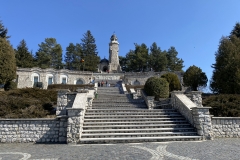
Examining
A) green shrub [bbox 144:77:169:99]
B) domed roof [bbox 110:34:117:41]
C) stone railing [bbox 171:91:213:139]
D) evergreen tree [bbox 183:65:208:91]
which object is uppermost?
domed roof [bbox 110:34:117:41]

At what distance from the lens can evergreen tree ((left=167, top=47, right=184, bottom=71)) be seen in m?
51.2

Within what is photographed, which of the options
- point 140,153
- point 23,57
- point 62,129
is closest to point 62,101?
point 62,129

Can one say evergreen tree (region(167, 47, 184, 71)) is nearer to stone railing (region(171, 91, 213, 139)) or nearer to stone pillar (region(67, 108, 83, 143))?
stone railing (region(171, 91, 213, 139))

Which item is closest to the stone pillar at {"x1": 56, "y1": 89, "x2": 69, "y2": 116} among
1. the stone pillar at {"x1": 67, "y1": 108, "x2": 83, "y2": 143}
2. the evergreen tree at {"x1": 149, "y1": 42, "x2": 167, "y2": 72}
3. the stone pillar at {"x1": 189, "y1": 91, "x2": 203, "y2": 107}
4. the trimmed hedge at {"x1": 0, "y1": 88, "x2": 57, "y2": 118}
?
the trimmed hedge at {"x1": 0, "y1": 88, "x2": 57, "y2": 118}

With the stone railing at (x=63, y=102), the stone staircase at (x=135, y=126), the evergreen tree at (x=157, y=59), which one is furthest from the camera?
the evergreen tree at (x=157, y=59)

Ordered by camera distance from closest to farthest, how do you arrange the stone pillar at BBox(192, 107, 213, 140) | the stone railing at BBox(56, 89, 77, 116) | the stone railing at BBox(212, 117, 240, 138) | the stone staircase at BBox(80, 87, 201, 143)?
the stone staircase at BBox(80, 87, 201, 143) < the stone pillar at BBox(192, 107, 213, 140) < the stone railing at BBox(212, 117, 240, 138) < the stone railing at BBox(56, 89, 77, 116)

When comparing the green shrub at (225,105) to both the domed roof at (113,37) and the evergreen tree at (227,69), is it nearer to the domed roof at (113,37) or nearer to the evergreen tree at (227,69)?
the evergreen tree at (227,69)

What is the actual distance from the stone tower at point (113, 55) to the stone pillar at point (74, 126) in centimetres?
4498

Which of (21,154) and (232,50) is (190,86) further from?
(21,154)

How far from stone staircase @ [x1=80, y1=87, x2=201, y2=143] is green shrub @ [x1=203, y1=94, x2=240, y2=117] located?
2.13 meters

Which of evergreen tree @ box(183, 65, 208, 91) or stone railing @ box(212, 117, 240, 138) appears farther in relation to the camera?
evergreen tree @ box(183, 65, 208, 91)

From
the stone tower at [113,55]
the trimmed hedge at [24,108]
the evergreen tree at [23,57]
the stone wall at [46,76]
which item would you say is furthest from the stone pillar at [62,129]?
the stone tower at [113,55]

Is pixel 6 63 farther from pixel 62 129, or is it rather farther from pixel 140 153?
pixel 140 153

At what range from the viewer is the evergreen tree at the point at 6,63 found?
70.3 feet
